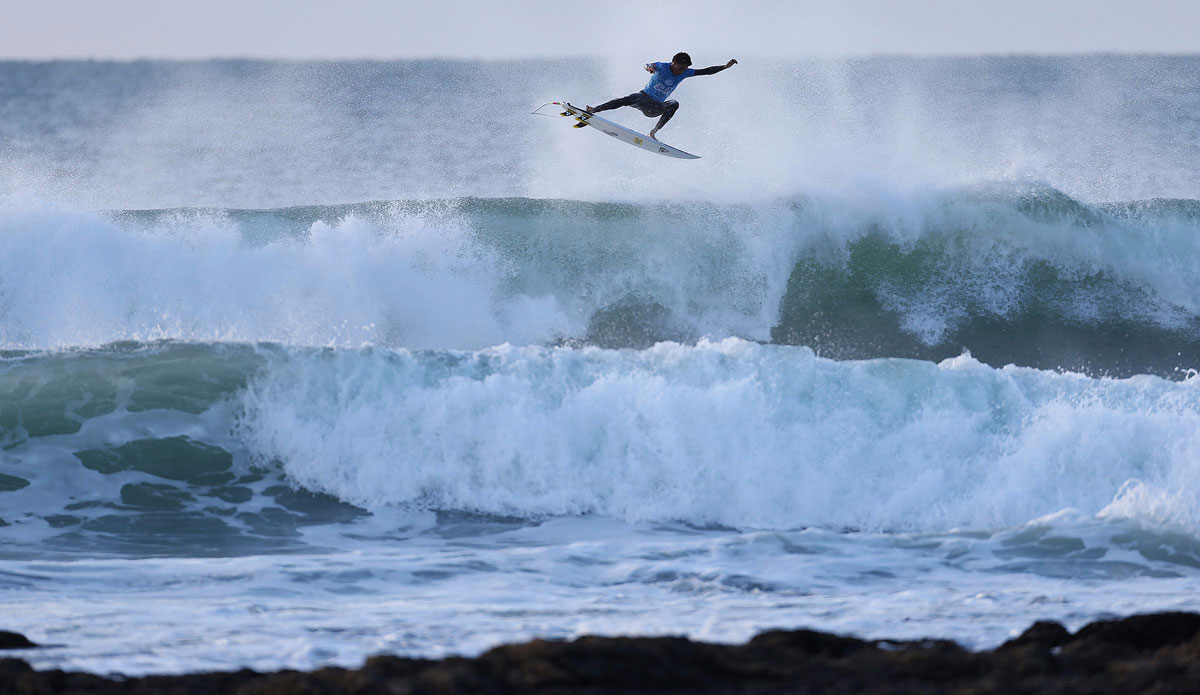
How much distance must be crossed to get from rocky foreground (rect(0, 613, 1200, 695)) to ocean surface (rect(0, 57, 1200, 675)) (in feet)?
2.40

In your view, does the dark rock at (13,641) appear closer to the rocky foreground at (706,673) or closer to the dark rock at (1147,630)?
the rocky foreground at (706,673)

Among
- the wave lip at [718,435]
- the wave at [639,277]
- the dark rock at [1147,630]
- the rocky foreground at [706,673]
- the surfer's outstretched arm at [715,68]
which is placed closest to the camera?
the rocky foreground at [706,673]

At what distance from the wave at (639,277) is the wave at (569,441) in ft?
8.75

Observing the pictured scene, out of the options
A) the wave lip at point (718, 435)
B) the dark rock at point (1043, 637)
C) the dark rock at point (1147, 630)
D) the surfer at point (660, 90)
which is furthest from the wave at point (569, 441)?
the dark rock at point (1043, 637)

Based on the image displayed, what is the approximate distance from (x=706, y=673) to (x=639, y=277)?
10593 mm

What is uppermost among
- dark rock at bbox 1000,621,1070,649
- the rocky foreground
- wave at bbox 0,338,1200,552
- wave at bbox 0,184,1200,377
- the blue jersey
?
the blue jersey

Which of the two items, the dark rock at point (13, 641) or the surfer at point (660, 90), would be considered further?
the surfer at point (660, 90)

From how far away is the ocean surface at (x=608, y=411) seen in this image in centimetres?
706

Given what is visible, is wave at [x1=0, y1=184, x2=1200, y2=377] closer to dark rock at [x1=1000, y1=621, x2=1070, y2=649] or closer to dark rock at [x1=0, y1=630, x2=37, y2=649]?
dark rock at [x1=0, y1=630, x2=37, y2=649]

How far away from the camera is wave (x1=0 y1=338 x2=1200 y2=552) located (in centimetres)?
952

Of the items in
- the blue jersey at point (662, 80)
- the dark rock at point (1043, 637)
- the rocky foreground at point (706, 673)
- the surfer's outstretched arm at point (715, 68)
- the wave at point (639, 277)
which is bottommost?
the rocky foreground at point (706, 673)

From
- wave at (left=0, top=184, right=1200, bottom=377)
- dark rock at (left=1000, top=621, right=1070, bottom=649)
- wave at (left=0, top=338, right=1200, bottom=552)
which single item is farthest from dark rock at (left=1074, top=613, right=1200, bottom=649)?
wave at (left=0, top=184, right=1200, bottom=377)

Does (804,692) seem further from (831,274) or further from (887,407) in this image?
(831,274)

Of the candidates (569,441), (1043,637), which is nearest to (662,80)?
(569,441)
